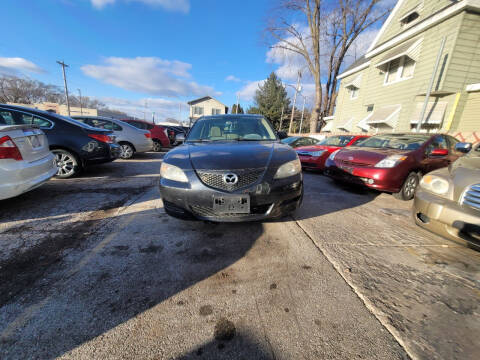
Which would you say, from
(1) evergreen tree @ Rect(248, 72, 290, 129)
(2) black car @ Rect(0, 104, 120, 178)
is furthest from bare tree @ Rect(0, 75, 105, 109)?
(2) black car @ Rect(0, 104, 120, 178)

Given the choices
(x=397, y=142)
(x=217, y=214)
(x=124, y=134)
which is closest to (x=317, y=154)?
(x=397, y=142)

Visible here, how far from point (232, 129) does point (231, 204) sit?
5.56ft

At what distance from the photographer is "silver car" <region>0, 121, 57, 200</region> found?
2424mm

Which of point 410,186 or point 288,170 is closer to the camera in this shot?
point 288,170

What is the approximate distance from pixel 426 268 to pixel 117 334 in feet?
8.36

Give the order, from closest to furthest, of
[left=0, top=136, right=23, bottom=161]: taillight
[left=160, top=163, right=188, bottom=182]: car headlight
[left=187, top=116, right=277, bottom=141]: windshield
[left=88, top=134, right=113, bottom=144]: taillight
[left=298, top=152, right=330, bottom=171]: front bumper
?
[left=160, top=163, right=188, bottom=182]: car headlight
[left=0, top=136, right=23, bottom=161]: taillight
[left=187, top=116, right=277, bottom=141]: windshield
[left=88, top=134, right=113, bottom=144]: taillight
[left=298, top=152, right=330, bottom=171]: front bumper

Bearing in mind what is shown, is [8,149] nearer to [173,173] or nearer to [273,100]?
[173,173]

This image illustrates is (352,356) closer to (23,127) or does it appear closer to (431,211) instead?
(431,211)

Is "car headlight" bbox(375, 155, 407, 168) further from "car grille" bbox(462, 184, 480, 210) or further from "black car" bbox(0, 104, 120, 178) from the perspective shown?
"black car" bbox(0, 104, 120, 178)

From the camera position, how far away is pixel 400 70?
11000 mm

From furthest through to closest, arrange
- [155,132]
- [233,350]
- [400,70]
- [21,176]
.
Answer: [400,70] → [155,132] → [21,176] → [233,350]

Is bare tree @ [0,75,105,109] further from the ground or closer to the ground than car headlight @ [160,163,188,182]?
further from the ground

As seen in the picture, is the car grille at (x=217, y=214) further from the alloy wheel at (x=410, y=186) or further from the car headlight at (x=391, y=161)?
the alloy wheel at (x=410, y=186)

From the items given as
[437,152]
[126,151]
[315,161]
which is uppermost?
[437,152]
